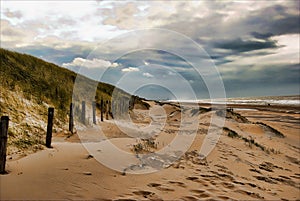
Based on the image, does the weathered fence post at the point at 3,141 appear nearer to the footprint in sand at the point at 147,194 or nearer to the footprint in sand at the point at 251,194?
the footprint in sand at the point at 147,194

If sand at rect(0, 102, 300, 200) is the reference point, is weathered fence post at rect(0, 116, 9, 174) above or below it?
above

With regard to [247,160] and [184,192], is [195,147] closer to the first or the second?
[247,160]

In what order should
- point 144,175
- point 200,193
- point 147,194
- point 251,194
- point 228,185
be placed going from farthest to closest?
1. point 228,185
2. point 144,175
3. point 251,194
4. point 200,193
5. point 147,194

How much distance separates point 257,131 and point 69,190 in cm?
1862

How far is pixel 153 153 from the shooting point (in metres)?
9.80

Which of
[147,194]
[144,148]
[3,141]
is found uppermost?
[3,141]

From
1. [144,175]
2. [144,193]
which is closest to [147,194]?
[144,193]

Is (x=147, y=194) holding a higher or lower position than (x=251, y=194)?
higher

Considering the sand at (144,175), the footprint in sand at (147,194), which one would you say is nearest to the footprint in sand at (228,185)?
the sand at (144,175)

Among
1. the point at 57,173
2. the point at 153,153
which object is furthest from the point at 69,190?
the point at 153,153

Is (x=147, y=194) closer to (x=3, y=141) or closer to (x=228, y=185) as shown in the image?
(x=228, y=185)

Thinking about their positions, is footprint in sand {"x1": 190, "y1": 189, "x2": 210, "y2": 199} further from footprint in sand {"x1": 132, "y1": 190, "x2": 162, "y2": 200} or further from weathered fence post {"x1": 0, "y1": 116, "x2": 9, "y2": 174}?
weathered fence post {"x1": 0, "y1": 116, "x2": 9, "y2": 174}

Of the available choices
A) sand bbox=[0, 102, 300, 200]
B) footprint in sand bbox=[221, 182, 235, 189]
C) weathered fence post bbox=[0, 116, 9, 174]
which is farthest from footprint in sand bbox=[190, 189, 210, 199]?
weathered fence post bbox=[0, 116, 9, 174]

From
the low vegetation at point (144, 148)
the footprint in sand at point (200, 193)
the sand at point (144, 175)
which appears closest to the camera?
the sand at point (144, 175)
